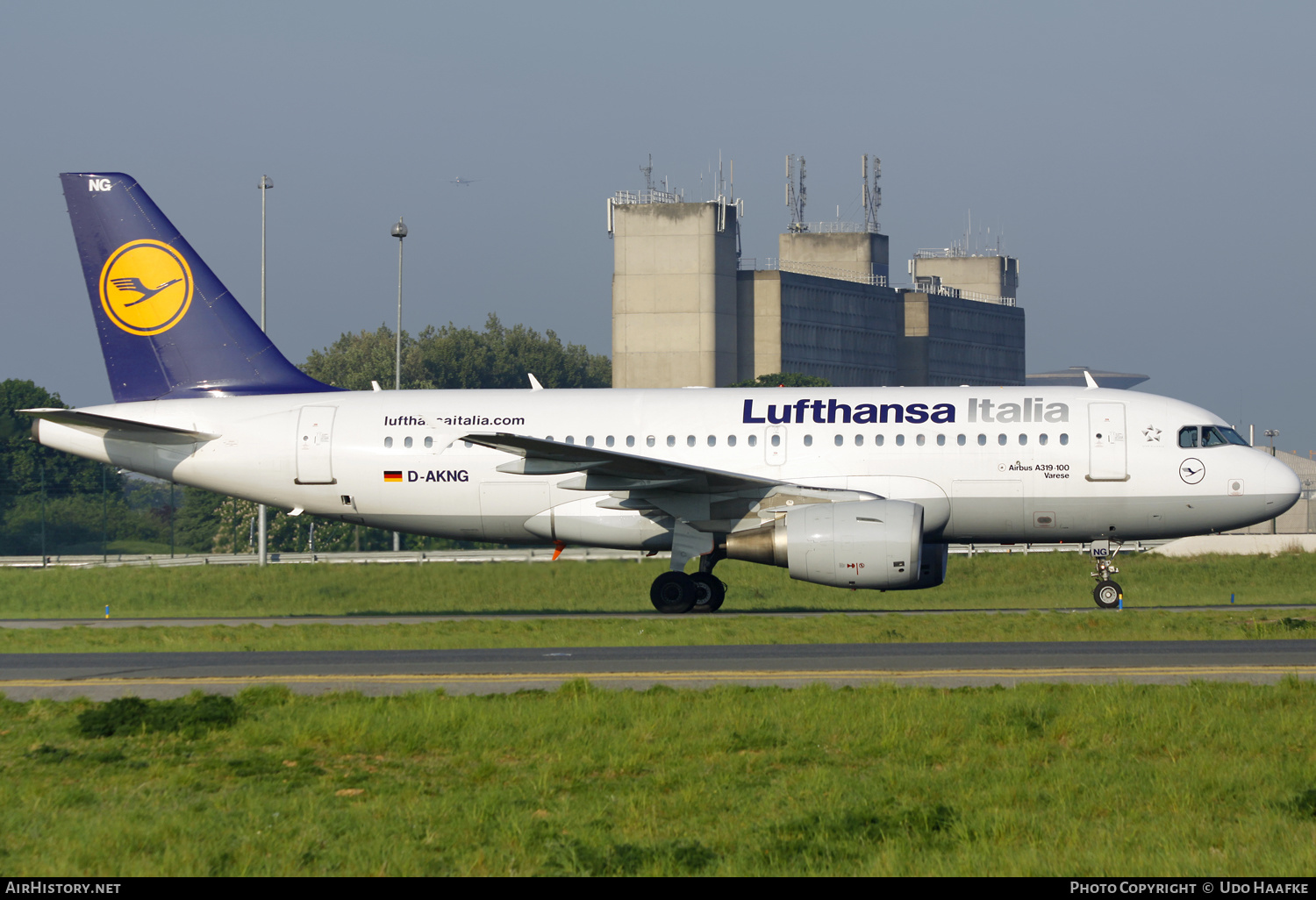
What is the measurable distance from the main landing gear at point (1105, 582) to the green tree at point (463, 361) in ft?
Answer: 380

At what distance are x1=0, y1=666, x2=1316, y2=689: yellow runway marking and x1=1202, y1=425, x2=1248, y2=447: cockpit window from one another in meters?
11.2

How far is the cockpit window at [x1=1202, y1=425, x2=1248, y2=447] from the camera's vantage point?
25.7 m

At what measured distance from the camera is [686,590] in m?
26.2

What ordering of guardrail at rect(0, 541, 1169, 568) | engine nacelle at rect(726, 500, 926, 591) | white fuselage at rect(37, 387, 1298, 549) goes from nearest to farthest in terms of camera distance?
engine nacelle at rect(726, 500, 926, 591), white fuselage at rect(37, 387, 1298, 549), guardrail at rect(0, 541, 1169, 568)

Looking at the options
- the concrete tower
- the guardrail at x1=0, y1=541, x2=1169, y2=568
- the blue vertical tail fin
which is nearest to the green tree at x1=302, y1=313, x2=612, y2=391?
the concrete tower

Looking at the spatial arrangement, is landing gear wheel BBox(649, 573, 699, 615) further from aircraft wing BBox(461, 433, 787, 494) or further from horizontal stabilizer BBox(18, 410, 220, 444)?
horizontal stabilizer BBox(18, 410, 220, 444)

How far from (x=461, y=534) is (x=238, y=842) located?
62.4 ft

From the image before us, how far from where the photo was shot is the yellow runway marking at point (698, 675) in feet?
49.7

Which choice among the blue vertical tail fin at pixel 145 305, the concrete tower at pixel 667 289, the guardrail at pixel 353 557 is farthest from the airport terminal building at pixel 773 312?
the blue vertical tail fin at pixel 145 305

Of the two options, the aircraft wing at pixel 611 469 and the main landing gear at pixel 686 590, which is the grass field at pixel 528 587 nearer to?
the main landing gear at pixel 686 590

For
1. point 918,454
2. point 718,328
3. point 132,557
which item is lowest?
point 132,557
